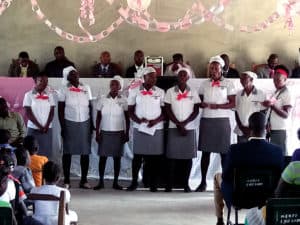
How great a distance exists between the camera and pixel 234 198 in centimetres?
462

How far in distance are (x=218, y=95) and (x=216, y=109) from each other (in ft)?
0.54

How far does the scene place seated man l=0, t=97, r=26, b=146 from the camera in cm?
788

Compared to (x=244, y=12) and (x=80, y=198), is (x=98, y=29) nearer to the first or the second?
(x=244, y=12)

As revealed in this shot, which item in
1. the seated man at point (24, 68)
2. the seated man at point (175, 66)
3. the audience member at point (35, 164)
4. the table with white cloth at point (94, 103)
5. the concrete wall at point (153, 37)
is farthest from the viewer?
the concrete wall at point (153, 37)

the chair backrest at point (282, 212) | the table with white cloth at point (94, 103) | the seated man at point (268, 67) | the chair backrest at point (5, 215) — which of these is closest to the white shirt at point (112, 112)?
the table with white cloth at point (94, 103)

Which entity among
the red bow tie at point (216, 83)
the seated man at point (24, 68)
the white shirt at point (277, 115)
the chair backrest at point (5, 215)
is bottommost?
the chair backrest at point (5, 215)

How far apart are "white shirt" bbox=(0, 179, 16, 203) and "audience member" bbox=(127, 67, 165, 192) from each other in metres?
3.30

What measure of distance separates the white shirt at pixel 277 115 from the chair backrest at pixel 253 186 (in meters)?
3.11

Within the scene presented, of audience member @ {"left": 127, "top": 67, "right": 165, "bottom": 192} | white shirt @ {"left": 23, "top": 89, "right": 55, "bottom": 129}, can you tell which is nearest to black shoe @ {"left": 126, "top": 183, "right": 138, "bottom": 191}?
audience member @ {"left": 127, "top": 67, "right": 165, "bottom": 192}

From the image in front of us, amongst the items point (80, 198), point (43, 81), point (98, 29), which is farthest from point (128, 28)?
point (80, 198)

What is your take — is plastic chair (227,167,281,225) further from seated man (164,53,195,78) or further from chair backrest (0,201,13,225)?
seated man (164,53,195,78)

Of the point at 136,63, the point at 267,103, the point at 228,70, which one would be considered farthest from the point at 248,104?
the point at 136,63

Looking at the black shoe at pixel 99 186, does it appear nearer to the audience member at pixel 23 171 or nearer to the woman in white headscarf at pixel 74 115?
the woman in white headscarf at pixel 74 115

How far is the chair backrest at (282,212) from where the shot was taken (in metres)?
3.24
